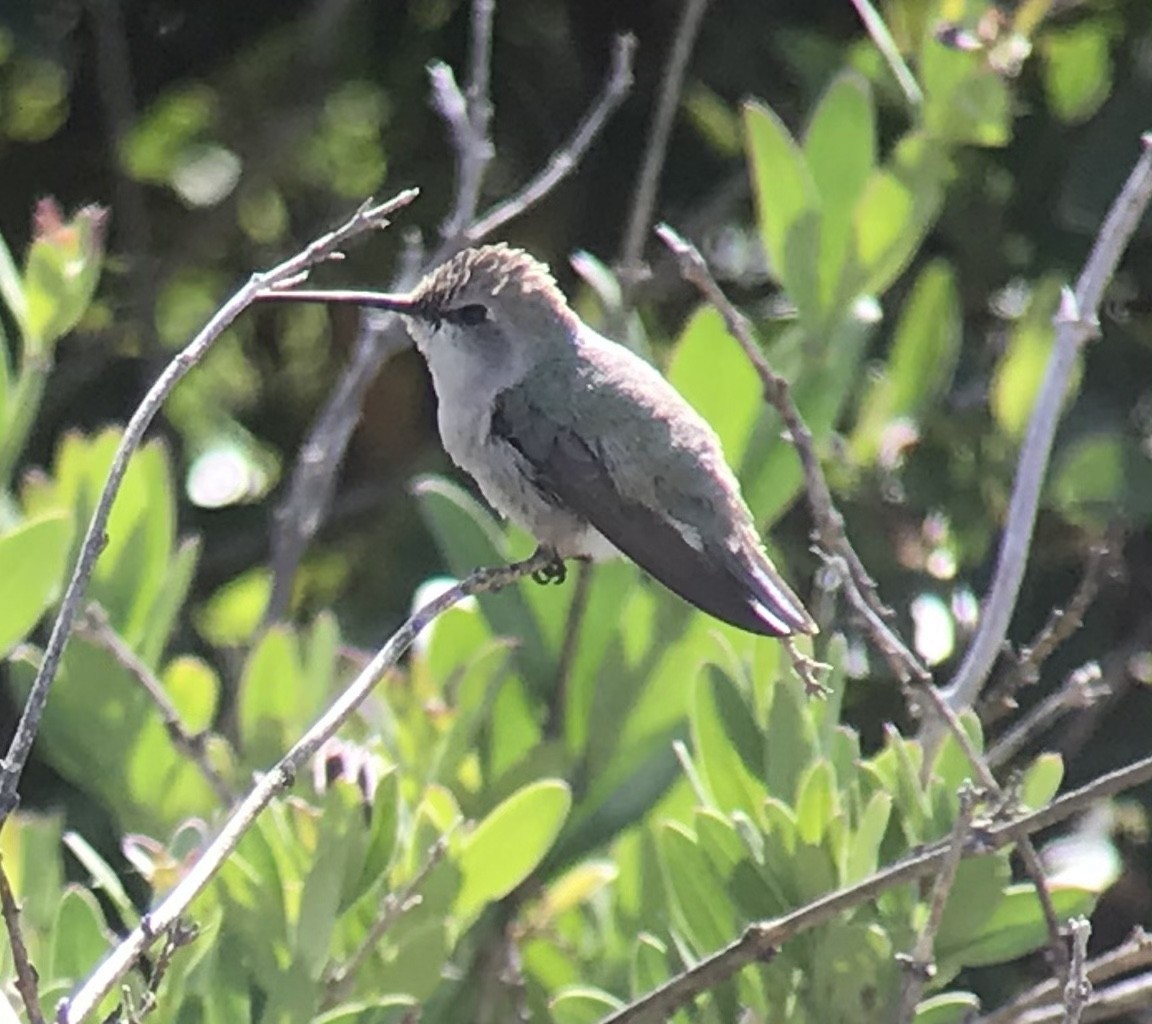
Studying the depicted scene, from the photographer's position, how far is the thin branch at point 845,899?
6.56 ft

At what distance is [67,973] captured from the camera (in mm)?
2500

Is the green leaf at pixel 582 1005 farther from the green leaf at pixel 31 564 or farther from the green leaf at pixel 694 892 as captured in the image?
the green leaf at pixel 31 564

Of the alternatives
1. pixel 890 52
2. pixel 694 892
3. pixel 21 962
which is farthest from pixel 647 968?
pixel 890 52

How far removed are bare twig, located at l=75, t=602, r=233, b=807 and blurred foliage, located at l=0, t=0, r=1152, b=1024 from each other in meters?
0.02

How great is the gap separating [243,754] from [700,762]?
61 centimetres

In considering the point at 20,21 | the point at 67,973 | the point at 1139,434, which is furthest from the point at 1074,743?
the point at 20,21

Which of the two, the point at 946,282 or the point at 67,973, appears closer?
the point at 67,973

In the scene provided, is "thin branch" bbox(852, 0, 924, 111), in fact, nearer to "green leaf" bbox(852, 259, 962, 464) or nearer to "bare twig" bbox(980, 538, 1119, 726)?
"green leaf" bbox(852, 259, 962, 464)

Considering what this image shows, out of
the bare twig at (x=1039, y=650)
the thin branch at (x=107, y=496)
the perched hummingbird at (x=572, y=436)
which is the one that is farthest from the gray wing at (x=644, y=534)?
the thin branch at (x=107, y=496)

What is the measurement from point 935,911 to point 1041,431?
31.1 inches

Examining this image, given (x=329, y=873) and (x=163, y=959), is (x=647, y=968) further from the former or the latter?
(x=163, y=959)

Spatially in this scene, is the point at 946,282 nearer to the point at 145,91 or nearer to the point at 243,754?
the point at 243,754

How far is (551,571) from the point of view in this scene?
10.0ft

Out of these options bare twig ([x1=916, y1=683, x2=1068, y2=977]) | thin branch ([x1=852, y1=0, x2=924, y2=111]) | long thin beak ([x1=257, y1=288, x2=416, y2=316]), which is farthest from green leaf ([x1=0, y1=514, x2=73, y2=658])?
thin branch ([x1=852, y1=0, x2=924, y2=111])
